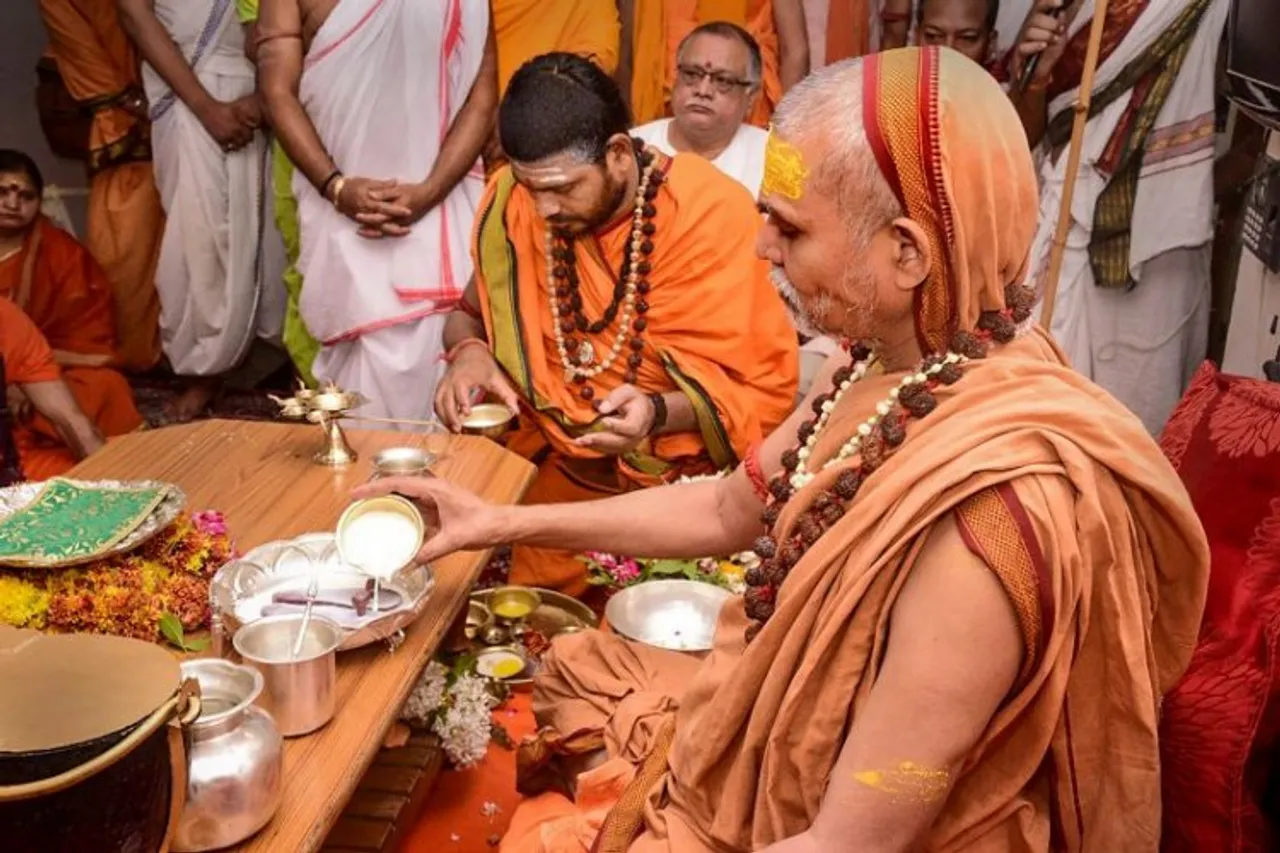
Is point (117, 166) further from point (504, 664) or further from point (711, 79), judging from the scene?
point (504, 664)

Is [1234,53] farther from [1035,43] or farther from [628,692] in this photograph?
→ [628,692]

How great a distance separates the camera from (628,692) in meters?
2.25

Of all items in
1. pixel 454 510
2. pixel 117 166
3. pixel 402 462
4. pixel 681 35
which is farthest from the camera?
pixel 117 166

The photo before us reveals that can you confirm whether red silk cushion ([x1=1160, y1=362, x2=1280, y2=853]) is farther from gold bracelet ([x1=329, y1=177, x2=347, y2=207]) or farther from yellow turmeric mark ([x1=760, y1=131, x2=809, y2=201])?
gold bracelet ([x1=329, y1=177, x2=347, y2=207])

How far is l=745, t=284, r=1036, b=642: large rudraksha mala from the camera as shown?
1.61 metres

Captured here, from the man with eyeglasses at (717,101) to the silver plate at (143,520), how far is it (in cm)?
251

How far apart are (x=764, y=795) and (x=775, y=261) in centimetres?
75

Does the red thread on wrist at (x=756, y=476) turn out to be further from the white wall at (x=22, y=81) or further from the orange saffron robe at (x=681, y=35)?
the white wall at (x=22, y=81)

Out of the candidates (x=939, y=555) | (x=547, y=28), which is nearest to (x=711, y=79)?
(x=547, y=28)

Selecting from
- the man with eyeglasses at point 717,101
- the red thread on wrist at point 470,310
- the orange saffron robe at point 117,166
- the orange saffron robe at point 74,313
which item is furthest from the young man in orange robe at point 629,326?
the orange saffron robe at point 117,166

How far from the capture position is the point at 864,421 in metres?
1.72

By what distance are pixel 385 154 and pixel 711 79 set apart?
1346 mm

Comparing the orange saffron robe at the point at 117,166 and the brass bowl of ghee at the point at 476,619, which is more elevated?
the orange saffron robe at the point at 117,166

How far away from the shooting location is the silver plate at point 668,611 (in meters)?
2.64
